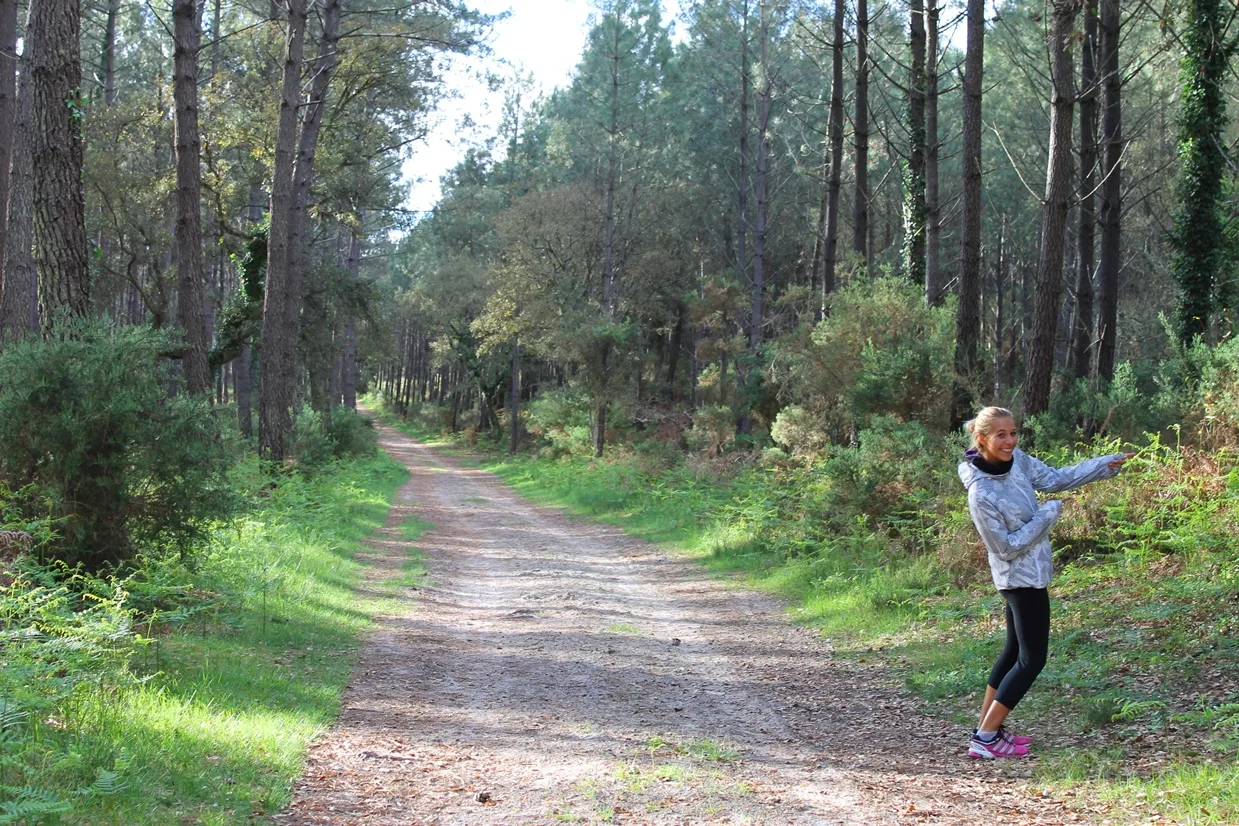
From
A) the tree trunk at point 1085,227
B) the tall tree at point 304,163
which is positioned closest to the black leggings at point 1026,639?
the tree trunk at point 1085,227

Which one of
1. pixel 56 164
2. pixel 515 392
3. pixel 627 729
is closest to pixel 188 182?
pixel 56 164

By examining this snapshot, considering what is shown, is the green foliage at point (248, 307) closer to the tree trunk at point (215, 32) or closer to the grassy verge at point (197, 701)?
the tree trunk at point (215, 32)

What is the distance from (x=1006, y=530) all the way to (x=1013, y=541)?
9 cm

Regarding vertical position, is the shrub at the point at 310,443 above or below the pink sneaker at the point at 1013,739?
above

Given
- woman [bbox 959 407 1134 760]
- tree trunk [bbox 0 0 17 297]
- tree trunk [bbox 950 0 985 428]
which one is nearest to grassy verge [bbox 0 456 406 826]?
woman [bbox 959 407 1134 760]

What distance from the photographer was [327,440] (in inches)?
1026

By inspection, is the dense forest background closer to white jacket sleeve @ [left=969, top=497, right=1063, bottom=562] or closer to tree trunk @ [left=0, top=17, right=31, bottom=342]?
tree trunk @ [left=0, top=17, right=31, bottom=342]

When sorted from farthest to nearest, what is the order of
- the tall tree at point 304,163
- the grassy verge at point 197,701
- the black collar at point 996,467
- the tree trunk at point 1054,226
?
the tall tree at point 304,163 → the tree trunk at point 1054,226 → the black collar at point 996,467 → the grassy verge at point 197,701

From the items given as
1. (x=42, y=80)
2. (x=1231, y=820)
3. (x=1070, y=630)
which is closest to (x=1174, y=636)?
(x=1070, y=630)

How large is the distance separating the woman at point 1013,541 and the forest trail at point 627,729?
0.82ft

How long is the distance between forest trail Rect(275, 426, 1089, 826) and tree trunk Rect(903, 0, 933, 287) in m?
10.3

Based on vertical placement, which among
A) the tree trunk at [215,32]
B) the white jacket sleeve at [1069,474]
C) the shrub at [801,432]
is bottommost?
the shrub at [801,432]

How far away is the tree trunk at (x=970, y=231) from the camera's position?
12688mm

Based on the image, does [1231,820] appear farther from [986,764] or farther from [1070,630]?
[1070,630]
